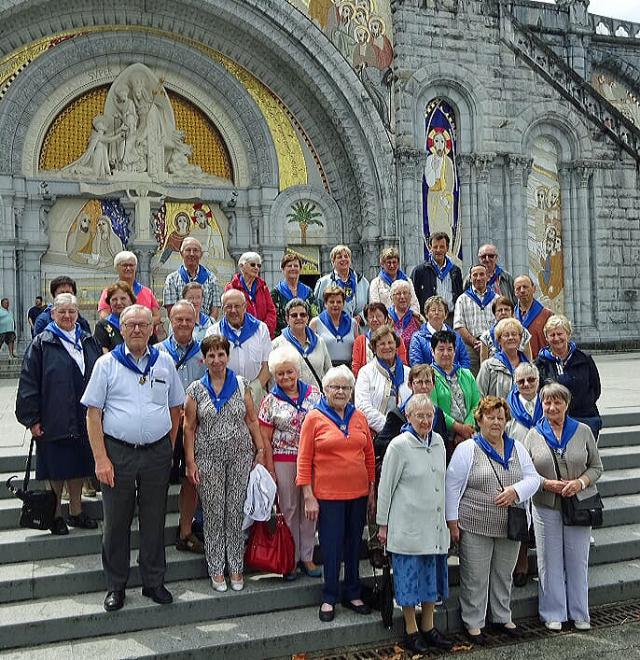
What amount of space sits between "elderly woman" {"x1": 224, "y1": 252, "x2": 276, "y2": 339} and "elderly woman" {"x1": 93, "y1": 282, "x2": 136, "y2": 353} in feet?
4.36

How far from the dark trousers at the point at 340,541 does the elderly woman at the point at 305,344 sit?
1.31 meters

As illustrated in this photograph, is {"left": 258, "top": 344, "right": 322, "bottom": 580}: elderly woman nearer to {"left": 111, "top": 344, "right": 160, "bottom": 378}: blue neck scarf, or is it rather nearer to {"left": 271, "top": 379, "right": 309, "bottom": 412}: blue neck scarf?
{"left": 271, "top": 379, "right": 309, "bottom": 412}: blue neck scarf

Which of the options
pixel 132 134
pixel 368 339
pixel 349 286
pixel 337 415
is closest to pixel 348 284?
pixel 349 286

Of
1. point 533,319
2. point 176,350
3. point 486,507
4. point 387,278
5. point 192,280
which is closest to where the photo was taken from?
point 486,507

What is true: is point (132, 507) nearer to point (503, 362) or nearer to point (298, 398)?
point (298, 398)

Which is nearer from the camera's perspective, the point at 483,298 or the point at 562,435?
the point at 562,435

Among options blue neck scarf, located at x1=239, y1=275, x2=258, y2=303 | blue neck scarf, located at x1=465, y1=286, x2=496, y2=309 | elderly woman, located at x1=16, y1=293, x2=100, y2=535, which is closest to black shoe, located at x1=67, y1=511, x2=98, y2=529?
elderly woman, located at x1=16, y1=293, x2=100, y2=535

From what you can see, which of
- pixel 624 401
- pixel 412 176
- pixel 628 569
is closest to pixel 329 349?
pixel 628 569

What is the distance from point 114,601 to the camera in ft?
17.0

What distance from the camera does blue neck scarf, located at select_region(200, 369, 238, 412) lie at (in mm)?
5535

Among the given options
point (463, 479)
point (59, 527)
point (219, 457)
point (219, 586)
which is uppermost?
point (219, 457)

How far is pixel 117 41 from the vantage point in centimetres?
1650

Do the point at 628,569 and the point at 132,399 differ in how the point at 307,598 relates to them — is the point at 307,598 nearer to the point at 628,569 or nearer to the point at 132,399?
the point at 132,399

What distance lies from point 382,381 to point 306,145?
13030mm
